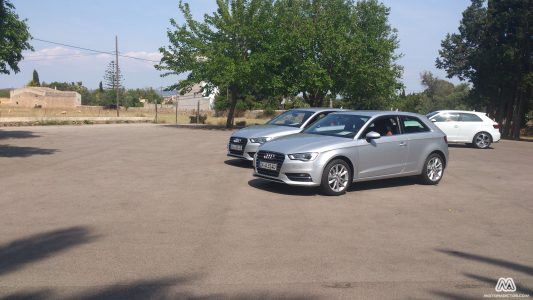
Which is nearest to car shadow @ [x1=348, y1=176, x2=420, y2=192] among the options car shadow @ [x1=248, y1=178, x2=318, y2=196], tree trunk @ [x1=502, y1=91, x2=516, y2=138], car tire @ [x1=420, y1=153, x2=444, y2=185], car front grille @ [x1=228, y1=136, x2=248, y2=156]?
car tire @ [x1=420, y1=153, x2=444, y2=185]

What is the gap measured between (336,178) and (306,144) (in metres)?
0.84

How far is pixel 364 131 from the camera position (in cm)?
1032

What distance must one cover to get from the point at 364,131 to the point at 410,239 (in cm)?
383

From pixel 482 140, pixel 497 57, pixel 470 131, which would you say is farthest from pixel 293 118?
pixel 497 57

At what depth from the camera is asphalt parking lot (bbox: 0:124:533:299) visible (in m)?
5.03

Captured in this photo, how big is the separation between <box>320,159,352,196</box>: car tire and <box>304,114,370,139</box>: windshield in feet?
2.46

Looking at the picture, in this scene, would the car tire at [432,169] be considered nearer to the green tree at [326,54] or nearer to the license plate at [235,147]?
the license plate at [235,147]

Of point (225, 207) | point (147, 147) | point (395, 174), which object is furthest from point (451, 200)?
point (147, 147)

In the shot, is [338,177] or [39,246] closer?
Result: [39,246]

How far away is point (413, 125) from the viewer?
1117 centimetres

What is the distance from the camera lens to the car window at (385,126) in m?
10.5

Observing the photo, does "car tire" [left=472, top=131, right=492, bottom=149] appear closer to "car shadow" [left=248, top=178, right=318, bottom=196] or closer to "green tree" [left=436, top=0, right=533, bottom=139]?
"car shadow" [left=248, top=178, right=318, bottom=196]

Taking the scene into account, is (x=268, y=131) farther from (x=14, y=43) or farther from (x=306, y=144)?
(x=14, y=43)

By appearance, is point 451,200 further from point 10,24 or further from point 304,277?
point 10,24
